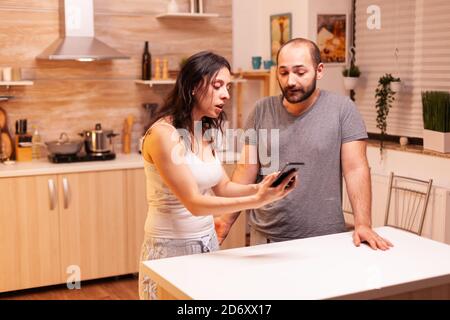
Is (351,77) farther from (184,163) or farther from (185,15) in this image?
(184,163)

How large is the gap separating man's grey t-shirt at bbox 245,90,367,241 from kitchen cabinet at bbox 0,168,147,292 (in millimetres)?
1908

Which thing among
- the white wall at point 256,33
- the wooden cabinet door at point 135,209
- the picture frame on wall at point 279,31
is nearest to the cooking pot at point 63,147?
the wooden cabinet door at point 135,209

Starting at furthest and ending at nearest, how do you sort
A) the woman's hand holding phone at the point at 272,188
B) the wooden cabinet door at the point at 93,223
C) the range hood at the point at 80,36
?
the range hood at the point at 80,36 < the wooden cabinet door at the point at 93,223 < the woman's hand holding phone at the point at 272,188

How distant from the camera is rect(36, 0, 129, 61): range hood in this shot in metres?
4.39

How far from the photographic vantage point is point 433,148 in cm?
416

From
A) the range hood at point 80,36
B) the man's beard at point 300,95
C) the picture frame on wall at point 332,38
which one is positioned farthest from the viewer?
the picture frame on wall at point 332,38

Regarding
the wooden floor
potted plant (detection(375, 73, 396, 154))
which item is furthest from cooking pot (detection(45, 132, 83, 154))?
potted plant (detection(375, 73, 396, 154))

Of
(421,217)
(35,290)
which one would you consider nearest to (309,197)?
(421,217)

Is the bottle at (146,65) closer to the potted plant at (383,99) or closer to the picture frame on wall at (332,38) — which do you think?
the picture frame on wall at (332,38)

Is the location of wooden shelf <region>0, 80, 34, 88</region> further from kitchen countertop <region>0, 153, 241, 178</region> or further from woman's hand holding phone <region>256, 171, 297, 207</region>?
woman's hand holding phone <region>256, 171, 297, 207</region>

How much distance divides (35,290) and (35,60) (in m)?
1.60

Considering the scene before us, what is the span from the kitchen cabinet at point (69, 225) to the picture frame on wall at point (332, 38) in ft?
5.57

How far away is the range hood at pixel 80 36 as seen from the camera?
439 cm
